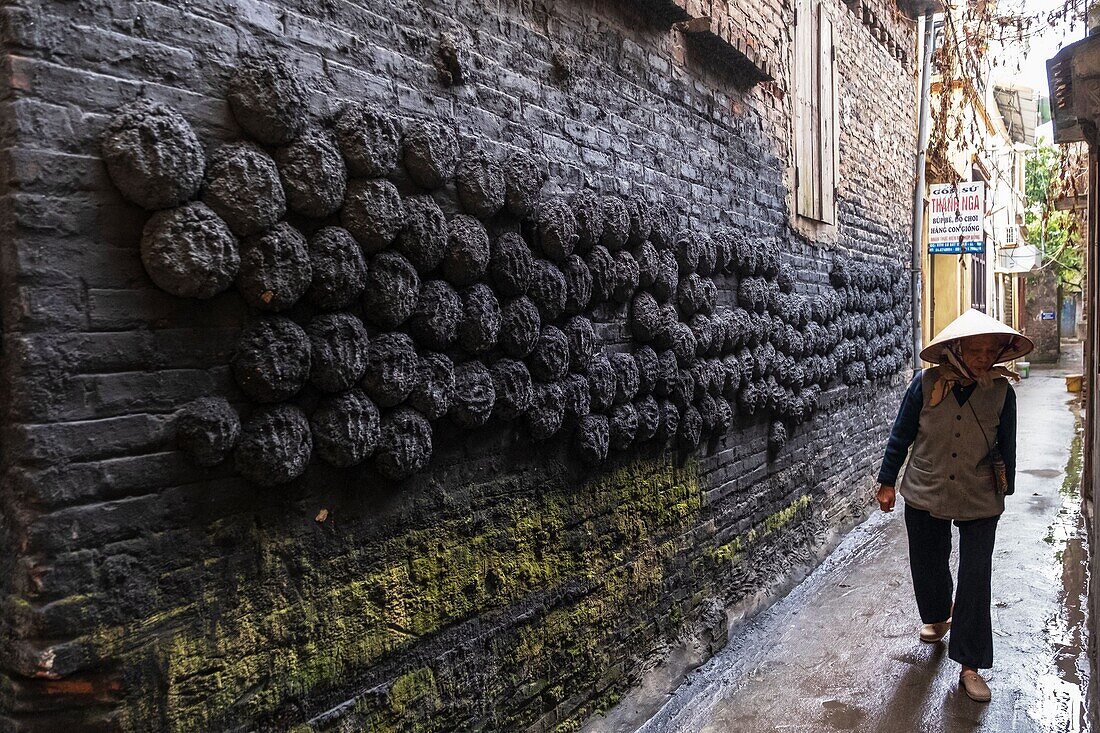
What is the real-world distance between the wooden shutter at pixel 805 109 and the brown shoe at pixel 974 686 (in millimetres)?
3288

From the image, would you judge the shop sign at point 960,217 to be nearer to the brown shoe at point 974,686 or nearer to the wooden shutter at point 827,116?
the wooden shutter at point 827,116

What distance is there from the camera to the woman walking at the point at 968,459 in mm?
3812

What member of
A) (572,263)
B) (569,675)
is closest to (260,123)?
(572,263)

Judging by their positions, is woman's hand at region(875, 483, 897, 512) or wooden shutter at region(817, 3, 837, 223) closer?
woman's hand at region(875, 483, 897, 512)

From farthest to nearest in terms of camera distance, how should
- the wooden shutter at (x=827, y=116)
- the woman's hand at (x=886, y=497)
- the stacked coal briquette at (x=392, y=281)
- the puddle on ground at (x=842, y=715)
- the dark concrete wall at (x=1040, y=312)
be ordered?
the dark concrete wall at (x=1040, y=312) < the wooden shutter at (x=827, y=116) < the woman's hand at (x=886, y=497) < the puddle on ground at (x=842, y=715) < the stacked coal briquette at (x=392, y=281)

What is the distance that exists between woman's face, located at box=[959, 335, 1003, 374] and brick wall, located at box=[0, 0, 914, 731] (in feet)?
4.77

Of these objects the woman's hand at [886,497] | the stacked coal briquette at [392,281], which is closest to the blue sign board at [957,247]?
the woman's hand at [886,497]

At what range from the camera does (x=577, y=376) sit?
327cm

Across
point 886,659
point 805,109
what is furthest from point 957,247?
point 886,659

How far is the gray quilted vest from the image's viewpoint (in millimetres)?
3879

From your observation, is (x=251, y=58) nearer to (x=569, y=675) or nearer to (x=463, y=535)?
(x=463, y=535)

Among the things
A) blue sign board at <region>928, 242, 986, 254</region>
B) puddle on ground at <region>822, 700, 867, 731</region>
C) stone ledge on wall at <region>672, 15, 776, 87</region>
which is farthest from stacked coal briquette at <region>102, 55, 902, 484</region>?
blue sign board at <region>928, 242, 986, 254</region>

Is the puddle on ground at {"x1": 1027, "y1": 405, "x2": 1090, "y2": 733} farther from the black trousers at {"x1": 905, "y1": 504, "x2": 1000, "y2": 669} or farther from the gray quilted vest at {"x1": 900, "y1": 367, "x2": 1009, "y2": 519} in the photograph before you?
the gray quilted vest at {"x1": 900, "y1": 367, "x2": 1009, "y2": 519}

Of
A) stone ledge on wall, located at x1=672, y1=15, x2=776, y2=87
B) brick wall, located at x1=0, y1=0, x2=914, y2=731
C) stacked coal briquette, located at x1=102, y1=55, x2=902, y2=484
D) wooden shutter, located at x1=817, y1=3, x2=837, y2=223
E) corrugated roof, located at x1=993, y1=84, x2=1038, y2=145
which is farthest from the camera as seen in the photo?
corrugated roof, located at x1=993, y1=84, x2=1038, y2=145
